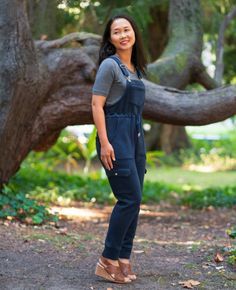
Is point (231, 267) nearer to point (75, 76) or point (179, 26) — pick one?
point (75, 76)

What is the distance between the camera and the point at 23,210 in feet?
24.6

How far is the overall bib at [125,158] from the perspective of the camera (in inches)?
180

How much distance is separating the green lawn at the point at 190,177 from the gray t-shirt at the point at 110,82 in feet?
35.3

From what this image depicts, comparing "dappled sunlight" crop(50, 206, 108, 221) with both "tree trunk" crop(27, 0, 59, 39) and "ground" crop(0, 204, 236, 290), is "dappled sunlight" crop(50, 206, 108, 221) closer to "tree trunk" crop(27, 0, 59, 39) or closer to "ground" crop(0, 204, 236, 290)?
"ground" crop(0, 204, 236, 290)

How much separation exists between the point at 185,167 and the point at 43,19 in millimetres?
12048

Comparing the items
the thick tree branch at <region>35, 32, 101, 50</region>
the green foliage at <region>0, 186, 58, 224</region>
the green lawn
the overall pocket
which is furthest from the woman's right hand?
the green lawn

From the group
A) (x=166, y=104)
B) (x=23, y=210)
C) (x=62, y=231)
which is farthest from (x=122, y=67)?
(x=166, y=104)

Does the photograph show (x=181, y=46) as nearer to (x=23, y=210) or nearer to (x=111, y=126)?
(x=23, y=210)

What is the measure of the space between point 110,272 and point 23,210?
293cm

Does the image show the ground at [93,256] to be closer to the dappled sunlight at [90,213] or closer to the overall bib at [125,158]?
the dappled sunlight at [90,213]

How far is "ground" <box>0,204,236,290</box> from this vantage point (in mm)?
4801

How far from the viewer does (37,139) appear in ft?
28.4

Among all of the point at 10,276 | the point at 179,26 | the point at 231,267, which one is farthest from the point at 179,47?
the point at 10,276

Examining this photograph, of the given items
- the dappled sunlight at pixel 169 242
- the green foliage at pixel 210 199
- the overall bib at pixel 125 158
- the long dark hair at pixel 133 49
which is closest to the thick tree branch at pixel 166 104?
the dappled sunlight at pixel 169 242
